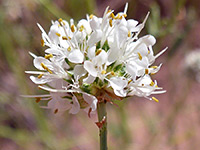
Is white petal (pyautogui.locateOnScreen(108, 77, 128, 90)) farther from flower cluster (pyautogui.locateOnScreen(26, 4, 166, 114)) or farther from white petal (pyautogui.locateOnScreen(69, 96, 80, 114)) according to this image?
white petal (pyautogui.locateOnScreen(69, 96, 80, 114))

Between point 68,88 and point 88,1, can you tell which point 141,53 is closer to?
point 68,88

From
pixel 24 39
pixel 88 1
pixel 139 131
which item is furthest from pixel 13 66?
pixel 139 131

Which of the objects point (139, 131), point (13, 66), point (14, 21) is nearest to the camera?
point (13, 66)

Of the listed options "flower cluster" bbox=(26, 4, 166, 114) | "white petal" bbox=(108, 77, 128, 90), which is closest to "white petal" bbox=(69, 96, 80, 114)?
"flower cluster" bbox=(26, 4, 166, 114)

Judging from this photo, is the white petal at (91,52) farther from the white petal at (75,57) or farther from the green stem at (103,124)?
the green stem at (103,124)

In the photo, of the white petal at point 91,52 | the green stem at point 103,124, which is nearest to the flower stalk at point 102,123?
the green stem at point 103,124

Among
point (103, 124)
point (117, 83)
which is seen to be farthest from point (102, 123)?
point (117, 83)

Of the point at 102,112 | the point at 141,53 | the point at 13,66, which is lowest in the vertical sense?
the point at 102,112

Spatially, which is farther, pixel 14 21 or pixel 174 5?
pixel 14 21

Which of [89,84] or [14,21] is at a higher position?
[14,21]
